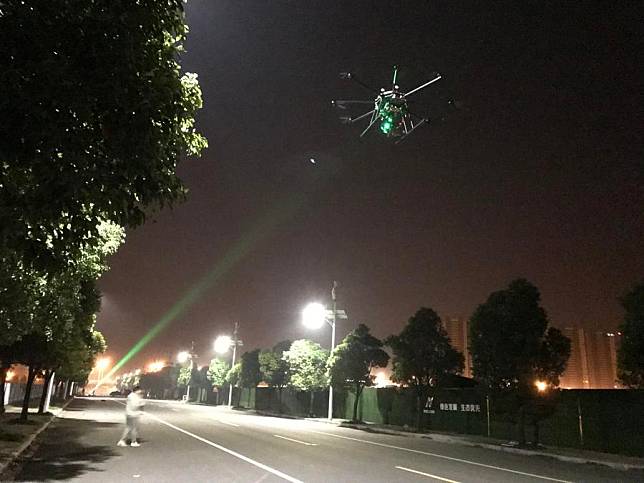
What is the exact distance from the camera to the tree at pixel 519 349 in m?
21.5

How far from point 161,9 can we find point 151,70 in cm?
69

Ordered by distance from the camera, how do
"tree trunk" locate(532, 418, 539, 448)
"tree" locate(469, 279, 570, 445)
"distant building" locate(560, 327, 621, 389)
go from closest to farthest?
"tree trunk" locate(532, 418, 539, 448), "tree" locate(469, 279, 570, 445), "distant building" locate(560, 327, 621, 389)

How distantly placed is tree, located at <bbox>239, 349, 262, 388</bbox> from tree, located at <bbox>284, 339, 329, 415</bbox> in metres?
14.4

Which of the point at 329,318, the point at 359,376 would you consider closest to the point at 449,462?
the point at 359,376

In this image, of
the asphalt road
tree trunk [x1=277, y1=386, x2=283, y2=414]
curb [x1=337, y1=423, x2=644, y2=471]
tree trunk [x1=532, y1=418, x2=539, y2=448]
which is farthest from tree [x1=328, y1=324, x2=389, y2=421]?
tree trunk [x1=277, y1=386, x2=283, y2=414]

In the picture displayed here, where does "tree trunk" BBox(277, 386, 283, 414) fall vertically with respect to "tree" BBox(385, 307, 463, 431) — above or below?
below

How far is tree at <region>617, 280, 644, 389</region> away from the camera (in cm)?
1730

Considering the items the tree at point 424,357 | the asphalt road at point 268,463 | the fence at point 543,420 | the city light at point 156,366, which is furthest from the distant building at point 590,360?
the city light at point 156,366

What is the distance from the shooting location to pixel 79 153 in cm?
546

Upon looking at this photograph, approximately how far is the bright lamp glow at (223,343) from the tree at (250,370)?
5748 millimetres

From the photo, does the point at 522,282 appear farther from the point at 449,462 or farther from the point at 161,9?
the point at 161,9

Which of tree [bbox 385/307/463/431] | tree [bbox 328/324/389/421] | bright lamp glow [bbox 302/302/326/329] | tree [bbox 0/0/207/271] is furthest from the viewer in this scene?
bright lamp glow [bbox 302/302/326/329]

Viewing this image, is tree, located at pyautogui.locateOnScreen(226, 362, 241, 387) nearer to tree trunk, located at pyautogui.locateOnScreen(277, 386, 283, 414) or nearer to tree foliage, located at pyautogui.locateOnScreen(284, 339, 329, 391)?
tree trunk, located at pyautogui.locateOnScreen(277, 386, 283, 414)

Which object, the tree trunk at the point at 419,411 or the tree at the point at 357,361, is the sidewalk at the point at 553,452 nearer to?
the tree trunk at the point at 419,411
